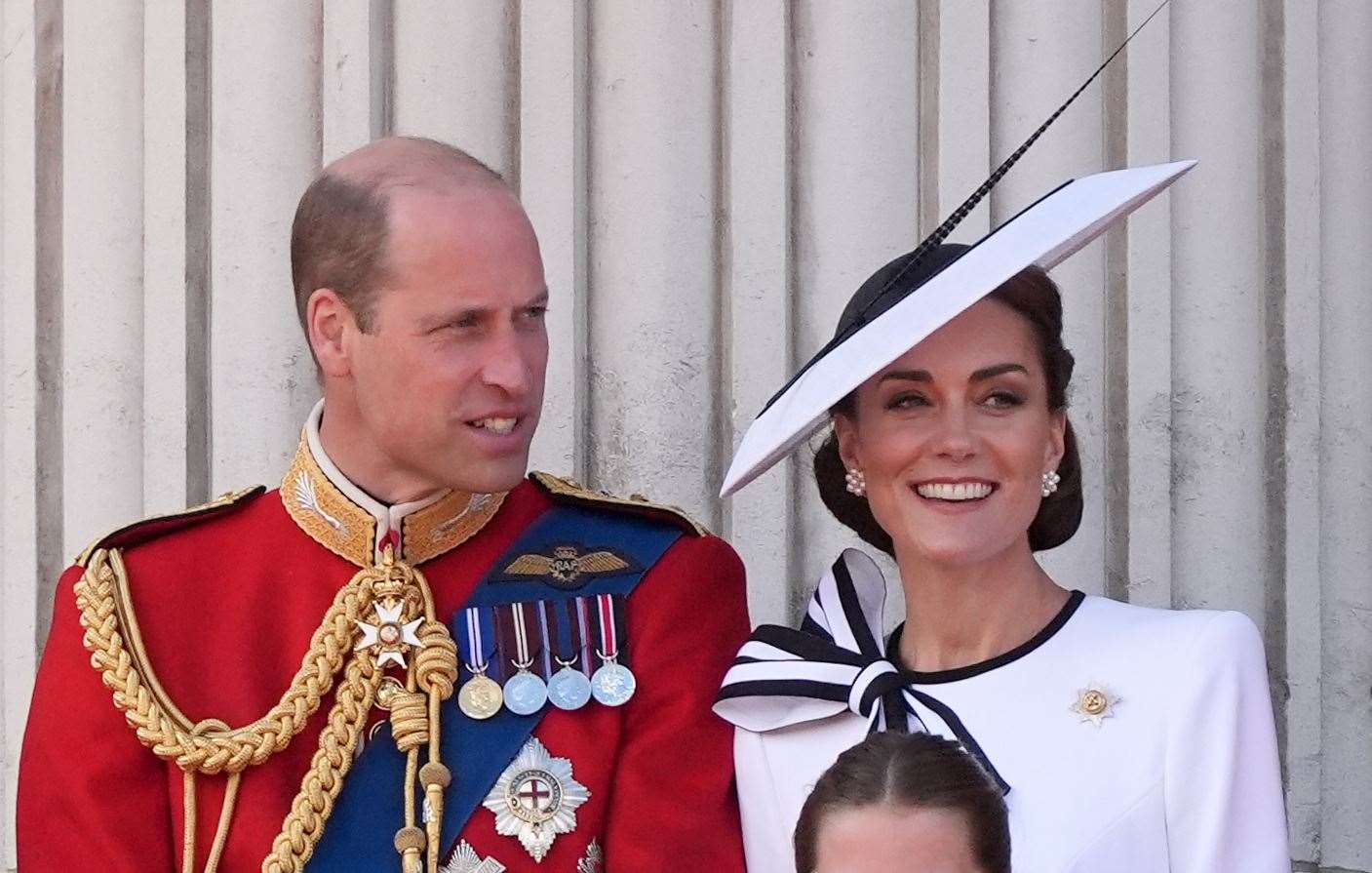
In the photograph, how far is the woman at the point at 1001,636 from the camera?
8.51 feet

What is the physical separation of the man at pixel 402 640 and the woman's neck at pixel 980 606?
289mm

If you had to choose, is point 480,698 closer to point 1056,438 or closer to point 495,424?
point 495,424

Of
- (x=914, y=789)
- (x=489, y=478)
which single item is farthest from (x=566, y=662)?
(x=914, y=789)

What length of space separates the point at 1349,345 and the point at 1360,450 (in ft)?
0.62

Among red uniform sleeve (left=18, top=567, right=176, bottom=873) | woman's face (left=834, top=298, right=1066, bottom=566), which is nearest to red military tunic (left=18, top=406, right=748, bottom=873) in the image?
red uniform sleeve (left=18, top=567, right=176, bottom=873)

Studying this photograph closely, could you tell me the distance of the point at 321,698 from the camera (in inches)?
112

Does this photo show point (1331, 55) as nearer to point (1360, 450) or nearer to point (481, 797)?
point (1360, 450)

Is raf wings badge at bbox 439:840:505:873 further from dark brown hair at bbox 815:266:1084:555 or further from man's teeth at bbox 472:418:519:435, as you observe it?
dark brown hair at bbox 815:266:1084:555

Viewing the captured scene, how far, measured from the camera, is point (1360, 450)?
3916 mm

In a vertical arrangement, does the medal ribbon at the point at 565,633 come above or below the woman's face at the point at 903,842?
above

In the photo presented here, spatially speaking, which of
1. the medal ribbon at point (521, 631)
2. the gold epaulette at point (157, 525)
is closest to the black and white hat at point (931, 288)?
Result: the medal ribbon at point (521, 631)

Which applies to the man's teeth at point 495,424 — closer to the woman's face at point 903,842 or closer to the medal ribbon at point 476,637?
the medal ribbon at point 476,637

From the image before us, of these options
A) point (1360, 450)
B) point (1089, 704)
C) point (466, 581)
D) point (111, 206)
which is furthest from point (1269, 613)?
point (111, 206)

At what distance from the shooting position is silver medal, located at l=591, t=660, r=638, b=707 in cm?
284
